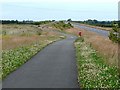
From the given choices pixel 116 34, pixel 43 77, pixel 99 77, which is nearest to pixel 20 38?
pixel 116 34

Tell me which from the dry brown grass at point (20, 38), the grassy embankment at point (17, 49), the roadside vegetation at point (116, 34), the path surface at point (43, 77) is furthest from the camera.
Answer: the dry brown grass at point (20, 38)

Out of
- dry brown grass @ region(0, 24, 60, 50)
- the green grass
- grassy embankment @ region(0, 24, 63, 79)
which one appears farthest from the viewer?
dry brown grass @ region(0, 24, 60, 50)

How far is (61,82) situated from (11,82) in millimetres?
1835

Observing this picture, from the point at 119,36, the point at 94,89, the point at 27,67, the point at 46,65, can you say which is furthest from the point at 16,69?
the point at 119,36

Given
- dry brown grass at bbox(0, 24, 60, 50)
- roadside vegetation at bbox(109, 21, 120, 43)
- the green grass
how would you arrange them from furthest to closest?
dry brown grass at bbox(0, 24, 60, 50)
roadside vegetation at bbox(109, 21, 120, 43)
the green grass

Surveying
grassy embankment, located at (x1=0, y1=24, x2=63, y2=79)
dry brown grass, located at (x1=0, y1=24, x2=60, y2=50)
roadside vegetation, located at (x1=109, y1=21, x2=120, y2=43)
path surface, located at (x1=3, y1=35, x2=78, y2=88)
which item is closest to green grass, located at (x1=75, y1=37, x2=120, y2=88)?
path surface, located at (x1=3, y1=35, x2=78, y2=88)

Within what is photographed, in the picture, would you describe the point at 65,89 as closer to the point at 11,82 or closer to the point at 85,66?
the point at 11,82

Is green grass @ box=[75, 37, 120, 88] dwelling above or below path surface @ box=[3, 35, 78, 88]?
above

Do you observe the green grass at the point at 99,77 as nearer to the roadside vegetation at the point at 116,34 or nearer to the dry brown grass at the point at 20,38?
the roadside vegetation at the point at 116,34

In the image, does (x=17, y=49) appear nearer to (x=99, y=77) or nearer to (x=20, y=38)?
(x=20, y=38)

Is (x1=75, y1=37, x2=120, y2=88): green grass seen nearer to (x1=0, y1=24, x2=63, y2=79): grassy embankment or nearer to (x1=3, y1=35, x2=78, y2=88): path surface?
(x1=3, y1=35, x2=78, y2=88): path surface

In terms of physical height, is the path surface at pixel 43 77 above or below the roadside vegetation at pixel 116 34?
below

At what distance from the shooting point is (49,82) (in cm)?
1327


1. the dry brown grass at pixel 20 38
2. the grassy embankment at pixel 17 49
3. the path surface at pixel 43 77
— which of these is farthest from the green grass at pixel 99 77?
the dry brown grass at pixel 20 38
